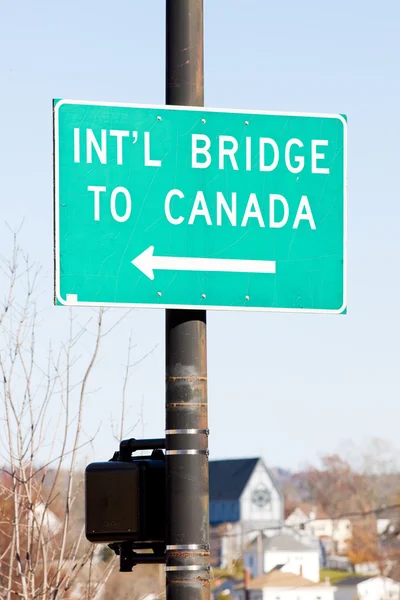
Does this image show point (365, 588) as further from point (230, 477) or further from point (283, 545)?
point (230, 477)

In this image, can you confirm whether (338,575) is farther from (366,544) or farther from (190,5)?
(190,5)

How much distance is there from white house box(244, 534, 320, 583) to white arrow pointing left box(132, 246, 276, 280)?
107281mm

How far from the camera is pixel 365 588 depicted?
10950 cm

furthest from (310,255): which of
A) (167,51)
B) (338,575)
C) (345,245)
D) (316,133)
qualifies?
(338,575)

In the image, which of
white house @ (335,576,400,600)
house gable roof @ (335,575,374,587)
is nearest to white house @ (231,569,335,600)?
white house @ (335,576,400,600)

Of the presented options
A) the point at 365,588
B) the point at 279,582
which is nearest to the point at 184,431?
the point at 279,582

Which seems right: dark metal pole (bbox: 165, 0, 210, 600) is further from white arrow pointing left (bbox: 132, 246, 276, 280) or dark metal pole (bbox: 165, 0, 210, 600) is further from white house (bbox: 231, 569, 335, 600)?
white house (bbox: 231, 569, 335, 600)

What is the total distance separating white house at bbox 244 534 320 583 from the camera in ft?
364

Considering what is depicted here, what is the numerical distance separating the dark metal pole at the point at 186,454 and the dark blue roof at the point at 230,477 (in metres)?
141

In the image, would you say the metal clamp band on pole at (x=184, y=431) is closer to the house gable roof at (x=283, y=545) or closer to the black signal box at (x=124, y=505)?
the black signal box at (x=124, y=505)

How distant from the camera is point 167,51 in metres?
5.56

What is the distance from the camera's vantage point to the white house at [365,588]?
108 metres

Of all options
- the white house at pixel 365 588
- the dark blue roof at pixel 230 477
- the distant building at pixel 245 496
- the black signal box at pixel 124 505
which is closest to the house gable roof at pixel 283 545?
the white house at pixel 365 588

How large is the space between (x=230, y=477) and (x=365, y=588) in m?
40.8
